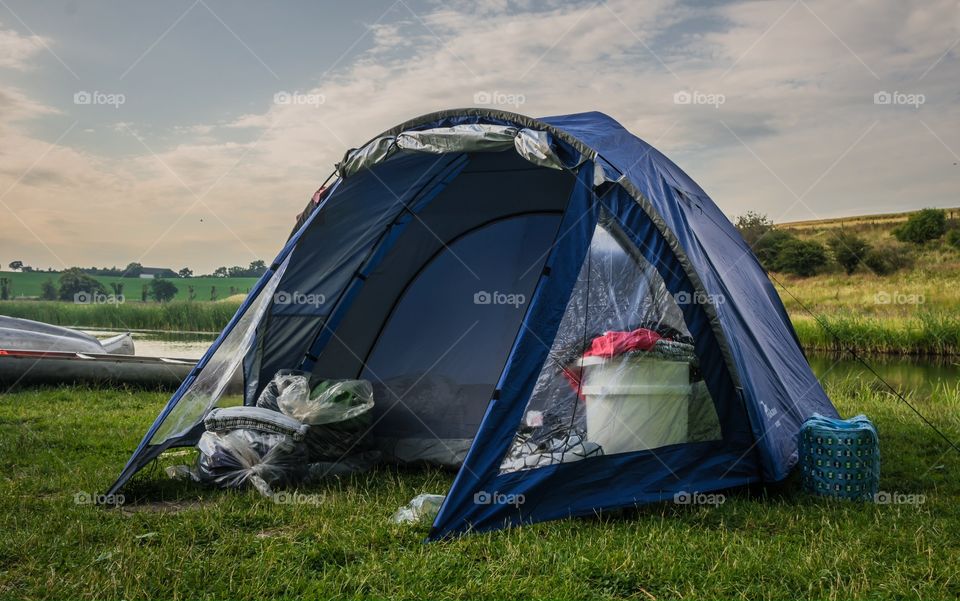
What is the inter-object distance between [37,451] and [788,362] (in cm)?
500

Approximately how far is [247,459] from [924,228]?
27450 mm

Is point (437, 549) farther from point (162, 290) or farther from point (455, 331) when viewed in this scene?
point (162, 290)

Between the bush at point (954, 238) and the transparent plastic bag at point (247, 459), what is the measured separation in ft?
86.8

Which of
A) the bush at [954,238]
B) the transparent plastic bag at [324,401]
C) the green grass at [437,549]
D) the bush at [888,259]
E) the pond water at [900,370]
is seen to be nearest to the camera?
the green grass at [437,549]

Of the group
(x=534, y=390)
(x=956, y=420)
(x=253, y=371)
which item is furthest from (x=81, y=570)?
(x=956, y=420)

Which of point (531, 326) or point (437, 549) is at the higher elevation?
point (531, 326)

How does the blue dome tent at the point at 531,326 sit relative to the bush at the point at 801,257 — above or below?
below

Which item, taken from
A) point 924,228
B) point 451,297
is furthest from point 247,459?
point 924,228

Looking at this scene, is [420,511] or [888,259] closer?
[420,511]

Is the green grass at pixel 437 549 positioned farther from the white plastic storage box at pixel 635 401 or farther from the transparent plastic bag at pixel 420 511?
the white plastic storage box at pixel 635 401

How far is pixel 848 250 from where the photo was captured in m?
24.3

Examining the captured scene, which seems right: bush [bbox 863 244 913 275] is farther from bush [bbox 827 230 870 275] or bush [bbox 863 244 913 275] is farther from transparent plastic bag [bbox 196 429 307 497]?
transparent plastic bag [bbox 196 429 307 497]

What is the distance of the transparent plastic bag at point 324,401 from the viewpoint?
4.73 m

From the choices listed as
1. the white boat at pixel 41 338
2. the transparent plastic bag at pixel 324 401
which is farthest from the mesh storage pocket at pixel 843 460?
the white boat at pixel 41 338
